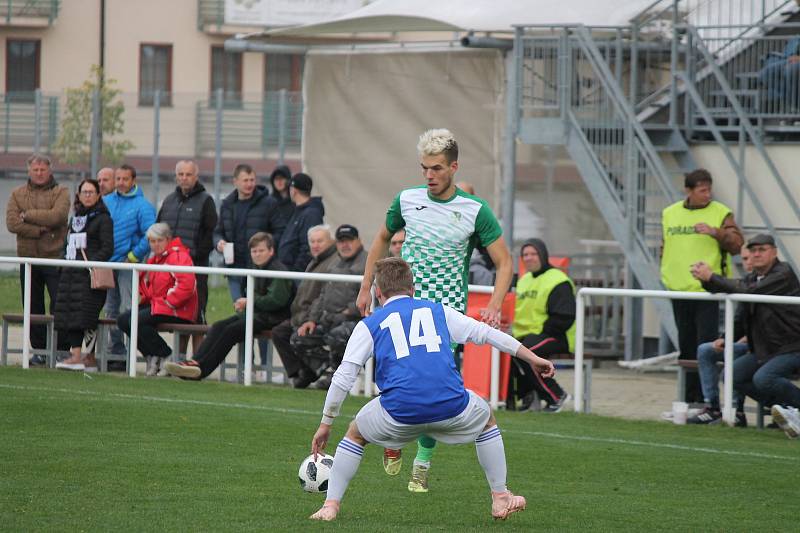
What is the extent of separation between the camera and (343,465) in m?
7.21

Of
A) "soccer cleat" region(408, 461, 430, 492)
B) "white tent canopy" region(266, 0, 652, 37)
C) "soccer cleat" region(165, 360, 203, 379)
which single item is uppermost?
"white tent canopy" region(266, 0, 652, 37)

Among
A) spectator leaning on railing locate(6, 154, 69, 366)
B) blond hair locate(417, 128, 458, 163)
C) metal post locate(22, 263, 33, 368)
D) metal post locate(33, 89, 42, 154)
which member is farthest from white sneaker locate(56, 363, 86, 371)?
metal post locate(33, 89, 42, 154)

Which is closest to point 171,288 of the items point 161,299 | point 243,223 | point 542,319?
point 161,299

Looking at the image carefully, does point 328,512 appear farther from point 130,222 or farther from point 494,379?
point 130,222

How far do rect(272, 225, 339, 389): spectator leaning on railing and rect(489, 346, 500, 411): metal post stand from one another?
71.4 inches

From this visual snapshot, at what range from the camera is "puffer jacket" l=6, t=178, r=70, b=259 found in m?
15.5

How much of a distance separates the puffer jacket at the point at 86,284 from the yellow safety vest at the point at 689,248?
5424 millimetres

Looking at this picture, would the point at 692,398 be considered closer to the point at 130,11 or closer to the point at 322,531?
the point at 322,531

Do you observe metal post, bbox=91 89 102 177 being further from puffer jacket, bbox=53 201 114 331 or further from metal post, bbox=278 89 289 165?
puffer jacket, bbox=53 201 114 331

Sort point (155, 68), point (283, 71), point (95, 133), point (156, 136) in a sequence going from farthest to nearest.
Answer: point (283, 71), point (155, 68), point (156, 136), point (95, 133)

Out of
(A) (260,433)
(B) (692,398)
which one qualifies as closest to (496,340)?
(A) (260,433)

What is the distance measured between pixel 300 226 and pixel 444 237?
6.41 m

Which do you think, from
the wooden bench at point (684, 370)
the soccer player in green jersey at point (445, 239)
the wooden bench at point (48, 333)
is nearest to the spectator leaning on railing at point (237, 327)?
the wooden bench at point (48, 333)

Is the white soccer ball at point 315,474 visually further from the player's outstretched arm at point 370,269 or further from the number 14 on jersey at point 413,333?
the player's outstretched arm at point 370,269
